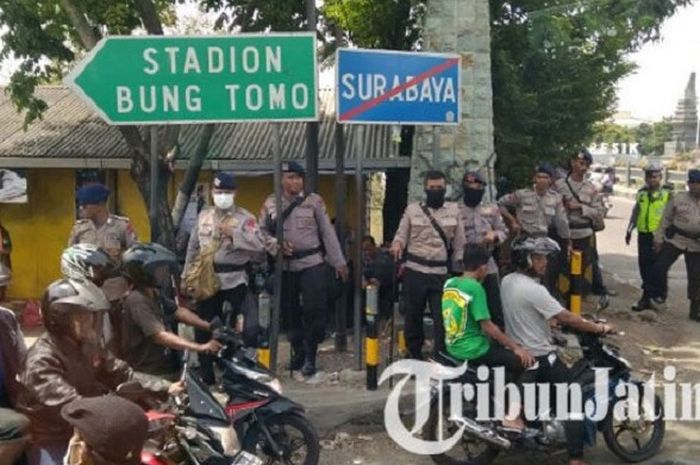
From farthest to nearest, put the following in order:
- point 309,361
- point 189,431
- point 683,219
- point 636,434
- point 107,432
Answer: point 683,219
point 309,361
point 636,434
point 189,431
point 107,432

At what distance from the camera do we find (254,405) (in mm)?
4539

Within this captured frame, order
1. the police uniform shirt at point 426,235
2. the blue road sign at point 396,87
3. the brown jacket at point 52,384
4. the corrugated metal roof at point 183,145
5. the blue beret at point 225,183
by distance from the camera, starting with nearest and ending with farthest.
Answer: the brown jacket at point 52,384 < the blue road sign at point 396,87 < the blue beret at point 225,183 < the police uniform shirt at point 426,235 < the corrugated metal roof at point 183,145

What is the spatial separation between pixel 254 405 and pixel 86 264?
1.21 metres

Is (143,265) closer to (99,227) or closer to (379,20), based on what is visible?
(99,227)

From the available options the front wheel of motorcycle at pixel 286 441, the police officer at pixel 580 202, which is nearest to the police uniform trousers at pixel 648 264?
the police officer at pixel 580 202

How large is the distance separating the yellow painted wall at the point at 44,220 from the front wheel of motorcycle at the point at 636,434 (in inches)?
337

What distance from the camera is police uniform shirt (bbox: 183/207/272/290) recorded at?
19.9ft

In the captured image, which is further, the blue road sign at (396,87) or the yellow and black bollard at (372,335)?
the yellow and black bollard at (372,335)

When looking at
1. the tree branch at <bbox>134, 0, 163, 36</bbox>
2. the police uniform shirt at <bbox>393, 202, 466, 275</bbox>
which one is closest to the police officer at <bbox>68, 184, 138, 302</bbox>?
the police uniform shirt at <bbox>393, 202, 466, 275</bbox>

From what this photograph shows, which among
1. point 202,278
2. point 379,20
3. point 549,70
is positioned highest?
point 379,20

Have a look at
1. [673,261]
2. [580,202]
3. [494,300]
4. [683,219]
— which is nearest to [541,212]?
[580,202]

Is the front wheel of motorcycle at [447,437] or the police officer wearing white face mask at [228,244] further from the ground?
the police officer wearing white face mask at [228,244]

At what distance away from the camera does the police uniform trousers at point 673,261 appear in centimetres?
951

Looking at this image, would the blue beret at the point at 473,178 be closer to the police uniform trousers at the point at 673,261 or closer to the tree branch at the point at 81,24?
the police uniform trousers at the point at 673,261
